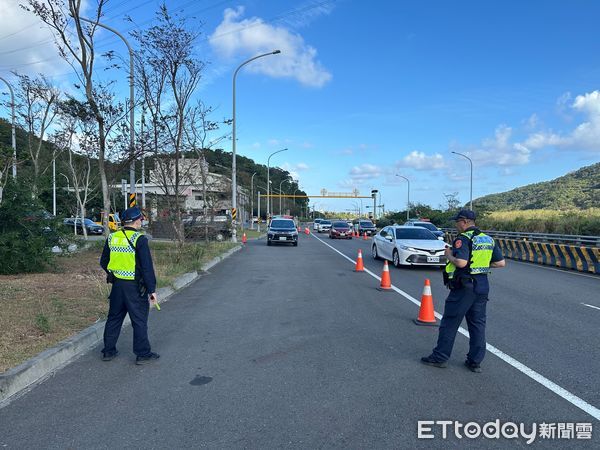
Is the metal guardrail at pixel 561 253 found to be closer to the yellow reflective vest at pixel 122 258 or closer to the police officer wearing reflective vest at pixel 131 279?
the police officer wearing reflective vest at pixel 131 279


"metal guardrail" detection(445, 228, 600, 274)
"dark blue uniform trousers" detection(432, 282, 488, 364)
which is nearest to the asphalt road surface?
"dark blue uniform trousers" detection(432, 282, 488, 364)

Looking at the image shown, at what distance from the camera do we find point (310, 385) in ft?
15.1

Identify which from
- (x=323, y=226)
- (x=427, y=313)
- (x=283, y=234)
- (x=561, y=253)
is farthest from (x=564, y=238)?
(x=323, y=226)

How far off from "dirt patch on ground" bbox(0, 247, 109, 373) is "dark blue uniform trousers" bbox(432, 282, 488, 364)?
4537 millimetres

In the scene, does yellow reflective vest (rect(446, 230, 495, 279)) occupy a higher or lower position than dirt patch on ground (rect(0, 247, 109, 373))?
higher

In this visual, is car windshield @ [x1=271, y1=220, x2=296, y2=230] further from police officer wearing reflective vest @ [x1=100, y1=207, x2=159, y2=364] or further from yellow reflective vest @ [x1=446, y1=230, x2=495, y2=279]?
yellow reflective vest @ [x1=446, y1=230, x2=495, y2=279]

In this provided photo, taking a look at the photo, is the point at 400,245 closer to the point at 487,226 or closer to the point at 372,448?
the point at 372,448

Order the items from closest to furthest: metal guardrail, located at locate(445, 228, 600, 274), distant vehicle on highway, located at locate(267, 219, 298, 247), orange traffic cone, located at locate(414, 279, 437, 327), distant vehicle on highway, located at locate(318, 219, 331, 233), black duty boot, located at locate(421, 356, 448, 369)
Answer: black duty boot, located at locate(421, 356, 448, 369), orange traffic cone, located at locate(414, 279, 437, 327), metal guardrail, located at locate(445, 228, 600, 274), distant vehicle on highway, located at locate(267, 219, 298, 247), distant vehicle on highway, located at locate(318, 219, 331, 233)

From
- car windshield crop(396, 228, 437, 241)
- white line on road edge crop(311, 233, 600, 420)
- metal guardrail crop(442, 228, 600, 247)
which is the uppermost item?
car windshield crop(396, 228, 437, 241)

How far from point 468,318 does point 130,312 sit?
3.75m

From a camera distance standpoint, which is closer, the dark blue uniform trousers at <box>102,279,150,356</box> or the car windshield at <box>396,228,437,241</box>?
the dark blue uniform trousers at <box>102,279,150,356</box>

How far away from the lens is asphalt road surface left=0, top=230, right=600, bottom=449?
362 cm

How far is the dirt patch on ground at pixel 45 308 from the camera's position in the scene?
217 inches

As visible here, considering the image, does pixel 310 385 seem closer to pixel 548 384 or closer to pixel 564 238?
pixel 548 384
